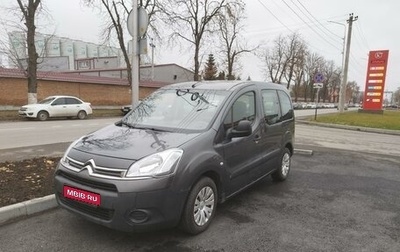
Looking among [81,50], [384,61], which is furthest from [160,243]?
[81,50]

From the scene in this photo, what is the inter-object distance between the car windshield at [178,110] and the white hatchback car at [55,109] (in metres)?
16.8

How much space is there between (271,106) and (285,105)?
82cm

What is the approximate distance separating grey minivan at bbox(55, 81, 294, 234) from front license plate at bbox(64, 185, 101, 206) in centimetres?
1

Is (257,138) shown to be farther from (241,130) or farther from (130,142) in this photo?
(130,142)

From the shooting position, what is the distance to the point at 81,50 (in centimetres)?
7169

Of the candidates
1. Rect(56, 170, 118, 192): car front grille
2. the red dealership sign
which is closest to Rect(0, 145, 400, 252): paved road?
Rect(56, 170, 118, 192): car front grille

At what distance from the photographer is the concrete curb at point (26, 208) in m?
3.98

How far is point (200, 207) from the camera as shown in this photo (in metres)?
3.83

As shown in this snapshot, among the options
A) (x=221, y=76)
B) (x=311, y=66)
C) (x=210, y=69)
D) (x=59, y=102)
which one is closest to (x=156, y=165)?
(x=59, y=102)

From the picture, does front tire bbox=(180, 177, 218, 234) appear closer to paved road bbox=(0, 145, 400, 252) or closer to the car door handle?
paved road bbox=(0, 145, 400, 252)

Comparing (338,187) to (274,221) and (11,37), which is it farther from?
(11,37)

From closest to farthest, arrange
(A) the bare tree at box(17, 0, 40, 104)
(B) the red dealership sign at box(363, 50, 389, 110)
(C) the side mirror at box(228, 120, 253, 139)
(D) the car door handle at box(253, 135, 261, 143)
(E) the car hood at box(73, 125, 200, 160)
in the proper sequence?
(E) the car hood at box(73, 125, 200, 160)
(C) the side mirror at box(228, 120, 253, 139)
(D) the car door handle at box(253, 135, 261, 143)
(A) the bare tree at box(17, 0, 40, 104)
(B) the red dealership sign at box(363, 50, 389, 110)

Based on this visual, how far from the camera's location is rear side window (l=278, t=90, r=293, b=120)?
6184 millimetres

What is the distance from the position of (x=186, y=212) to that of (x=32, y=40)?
21170 mm
